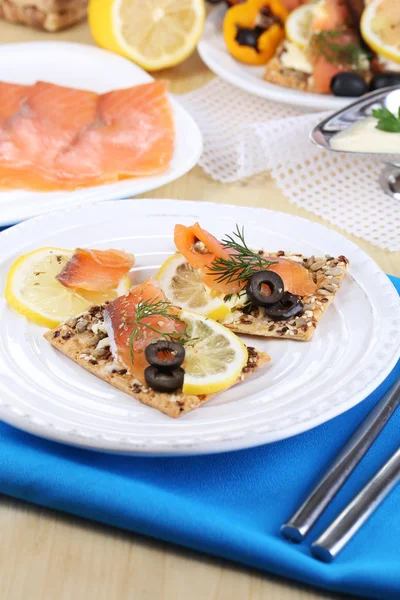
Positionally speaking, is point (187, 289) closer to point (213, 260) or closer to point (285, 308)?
point (213, 260)

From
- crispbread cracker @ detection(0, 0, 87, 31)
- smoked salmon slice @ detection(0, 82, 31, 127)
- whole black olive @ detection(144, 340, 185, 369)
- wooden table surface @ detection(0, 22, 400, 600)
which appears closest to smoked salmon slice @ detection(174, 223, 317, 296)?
whole black olive @ detection(144, 340, 185, 369)

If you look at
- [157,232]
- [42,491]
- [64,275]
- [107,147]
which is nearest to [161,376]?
[42,491]

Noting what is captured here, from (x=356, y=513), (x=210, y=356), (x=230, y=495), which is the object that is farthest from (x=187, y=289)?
(x=356, y=513)

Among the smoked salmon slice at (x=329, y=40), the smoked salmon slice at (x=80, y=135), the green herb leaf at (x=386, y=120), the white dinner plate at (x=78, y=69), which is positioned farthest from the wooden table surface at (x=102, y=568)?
the smoked salmon slice at (x=329, y=40)

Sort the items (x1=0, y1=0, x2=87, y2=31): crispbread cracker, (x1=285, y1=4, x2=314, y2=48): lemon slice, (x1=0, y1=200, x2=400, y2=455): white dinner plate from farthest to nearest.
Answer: (x1=0, y1=0, x2=87, y2=31): crispbread cracker → (x1=285, y1=4, x2=314, y2=48): lemon slice → (x1=0, y1=200, x2=400, y2=455): white dinner plate

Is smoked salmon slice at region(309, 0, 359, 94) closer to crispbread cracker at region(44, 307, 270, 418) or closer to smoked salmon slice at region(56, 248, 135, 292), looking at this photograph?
smoked salmon slice at region(56, 248, 135, 292)

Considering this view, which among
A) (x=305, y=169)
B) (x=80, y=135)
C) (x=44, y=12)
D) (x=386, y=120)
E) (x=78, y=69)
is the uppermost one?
(x=386, y=120)

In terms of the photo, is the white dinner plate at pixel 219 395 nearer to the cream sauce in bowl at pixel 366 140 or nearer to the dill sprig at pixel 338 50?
the cream sauce in bowl at pixel 366 140

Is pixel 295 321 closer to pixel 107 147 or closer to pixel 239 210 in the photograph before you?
pixel 239 210
